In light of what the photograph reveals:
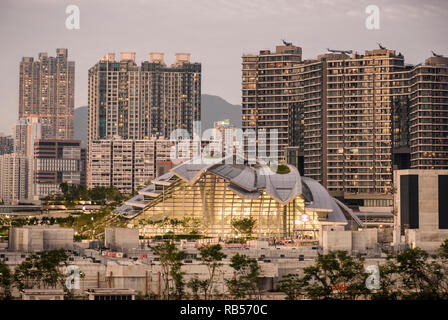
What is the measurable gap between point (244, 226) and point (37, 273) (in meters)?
70.2

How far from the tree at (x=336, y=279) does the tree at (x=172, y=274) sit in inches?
274

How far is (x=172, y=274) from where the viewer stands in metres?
49.3

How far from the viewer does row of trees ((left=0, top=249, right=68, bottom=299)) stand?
155ft

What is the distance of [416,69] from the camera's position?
172625 millimetres

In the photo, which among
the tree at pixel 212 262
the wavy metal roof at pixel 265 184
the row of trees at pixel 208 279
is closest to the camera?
the row of trees at pixel 208 279

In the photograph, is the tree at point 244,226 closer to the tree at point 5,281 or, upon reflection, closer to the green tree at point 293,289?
the green tree at point 293,289

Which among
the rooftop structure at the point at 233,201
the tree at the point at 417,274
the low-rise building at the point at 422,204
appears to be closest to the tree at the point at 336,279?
the tree at the point at 417,274

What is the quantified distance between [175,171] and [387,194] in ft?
225

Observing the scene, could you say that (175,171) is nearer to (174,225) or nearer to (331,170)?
(174,225)

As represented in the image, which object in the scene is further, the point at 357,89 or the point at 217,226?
the point at 357,89

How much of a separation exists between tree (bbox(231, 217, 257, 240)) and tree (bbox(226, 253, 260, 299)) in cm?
6252

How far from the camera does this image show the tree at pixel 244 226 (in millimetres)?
118062

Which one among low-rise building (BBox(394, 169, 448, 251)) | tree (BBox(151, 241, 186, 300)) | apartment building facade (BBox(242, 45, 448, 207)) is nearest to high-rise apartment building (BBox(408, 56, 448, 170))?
apartment building facade (BBox(242, 45, 448, 207))
